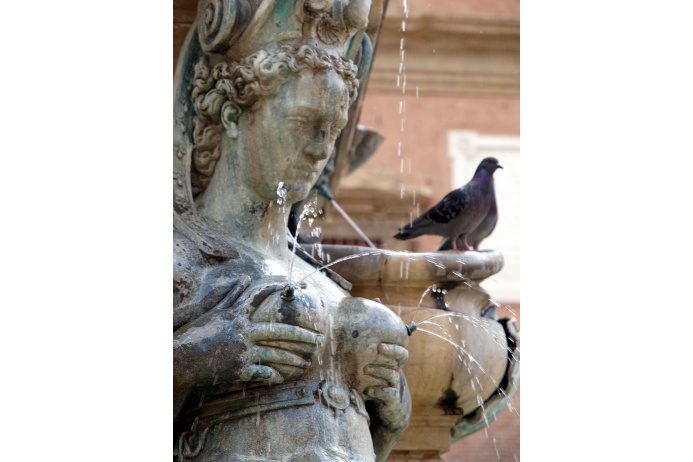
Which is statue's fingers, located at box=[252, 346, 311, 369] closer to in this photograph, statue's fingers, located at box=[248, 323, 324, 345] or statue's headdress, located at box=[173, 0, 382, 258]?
statue's fingers, located at box=[248, 323, 324, 345]

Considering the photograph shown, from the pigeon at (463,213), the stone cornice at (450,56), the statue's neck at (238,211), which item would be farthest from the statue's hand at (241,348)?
the stone cornice at (450,56)

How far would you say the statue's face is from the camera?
14.0 ft

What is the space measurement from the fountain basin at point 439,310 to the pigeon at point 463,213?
8.3 inches

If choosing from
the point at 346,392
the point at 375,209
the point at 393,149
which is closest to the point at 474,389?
the point at 346,392

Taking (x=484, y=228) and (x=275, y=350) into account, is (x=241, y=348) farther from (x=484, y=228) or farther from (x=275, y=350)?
(x=484, y=228)

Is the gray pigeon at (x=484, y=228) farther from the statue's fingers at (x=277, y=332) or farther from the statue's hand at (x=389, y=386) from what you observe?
the statue's fingers at (x=277, y=332)

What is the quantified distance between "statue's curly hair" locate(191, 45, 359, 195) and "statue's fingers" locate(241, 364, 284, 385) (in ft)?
2.08

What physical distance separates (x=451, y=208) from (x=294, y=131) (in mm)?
1054

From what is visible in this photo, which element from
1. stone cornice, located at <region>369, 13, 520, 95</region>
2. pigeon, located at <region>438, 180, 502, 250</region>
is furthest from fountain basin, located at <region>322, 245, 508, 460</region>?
stone cornice, located at <region>369, 13, 520, 95</region>

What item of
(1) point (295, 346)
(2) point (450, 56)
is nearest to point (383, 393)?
(1) point (295, 346)

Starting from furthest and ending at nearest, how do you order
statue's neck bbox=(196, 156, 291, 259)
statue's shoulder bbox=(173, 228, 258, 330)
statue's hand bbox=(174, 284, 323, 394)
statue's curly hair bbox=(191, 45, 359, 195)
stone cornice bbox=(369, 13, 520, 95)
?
stone cornice bbox=(369, 13, 520, 95), statue's neck bbox=(196, 156, 291, 259), statue's curly hair bbox=(191, 45, 359, 195), statue's shoulder bbox=(173, 228, 258, 330), statue's hand bbox=(174, 284, 323, 394)

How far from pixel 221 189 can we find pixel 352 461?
779 mm

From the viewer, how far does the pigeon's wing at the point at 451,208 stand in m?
5.22
